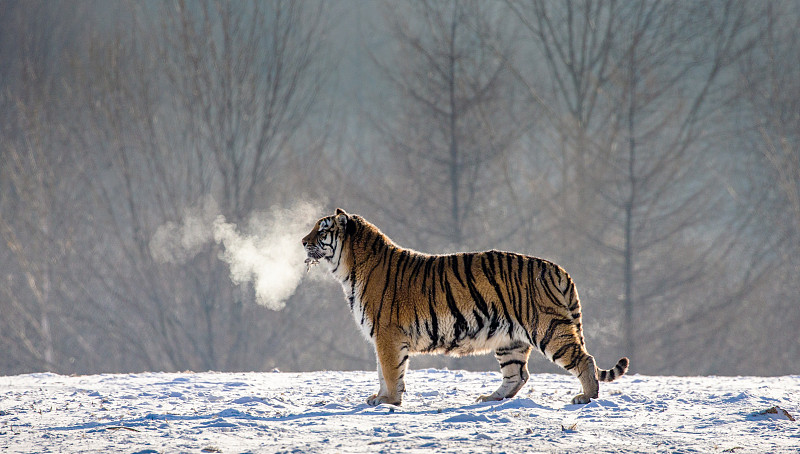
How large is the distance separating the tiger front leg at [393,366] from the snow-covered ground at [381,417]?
0.15m

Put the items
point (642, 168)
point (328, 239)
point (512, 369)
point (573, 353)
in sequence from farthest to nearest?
point (642, 168), point (328, 239), point (512, 369), point (573, 353)

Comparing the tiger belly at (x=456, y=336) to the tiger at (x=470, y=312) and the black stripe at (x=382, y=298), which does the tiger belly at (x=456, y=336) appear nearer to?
the tiger at (x=470, y=312)

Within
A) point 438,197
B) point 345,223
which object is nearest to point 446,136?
point 438,197

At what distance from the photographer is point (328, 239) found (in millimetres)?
7285

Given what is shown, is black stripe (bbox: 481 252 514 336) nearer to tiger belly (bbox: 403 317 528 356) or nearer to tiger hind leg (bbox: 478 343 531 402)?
tiger belly (bbox: 403 317 528 356)

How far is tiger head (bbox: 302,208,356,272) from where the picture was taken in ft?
23.8

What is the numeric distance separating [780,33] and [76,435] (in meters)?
20.7

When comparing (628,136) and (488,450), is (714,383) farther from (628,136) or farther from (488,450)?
(628,136)

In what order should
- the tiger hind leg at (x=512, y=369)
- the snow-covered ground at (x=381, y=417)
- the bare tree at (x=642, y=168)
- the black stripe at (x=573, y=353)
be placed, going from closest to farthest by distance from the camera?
the snow-covered ground at (x=381, y=417) < the black stripe at (x=573, y=353) < the tiger hind leg at (x=512, y=369) < the bare tree at (x=642, y=168)

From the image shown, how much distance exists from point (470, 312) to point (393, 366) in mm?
829

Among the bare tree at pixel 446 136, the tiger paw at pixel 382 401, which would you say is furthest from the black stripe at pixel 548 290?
the bare tree at pixel 446 136

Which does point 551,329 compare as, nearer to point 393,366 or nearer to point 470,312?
point 470,312

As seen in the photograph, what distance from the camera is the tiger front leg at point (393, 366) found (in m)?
6.71

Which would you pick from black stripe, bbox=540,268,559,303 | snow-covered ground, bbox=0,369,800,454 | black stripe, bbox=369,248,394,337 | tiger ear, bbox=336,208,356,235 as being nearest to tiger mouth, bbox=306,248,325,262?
tiger ear, bbox=336,208,356,235
